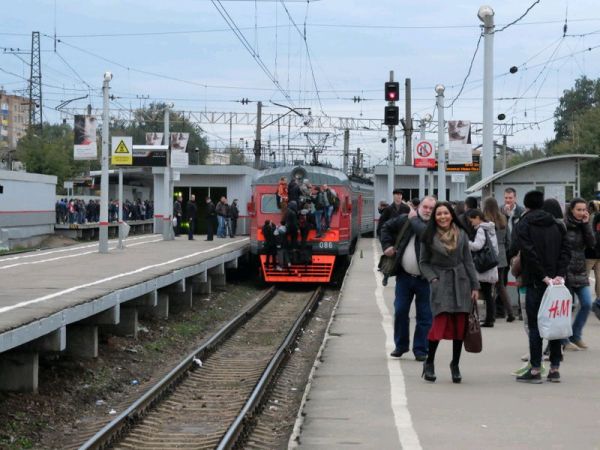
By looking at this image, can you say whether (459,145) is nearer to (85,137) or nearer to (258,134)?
(85,137)

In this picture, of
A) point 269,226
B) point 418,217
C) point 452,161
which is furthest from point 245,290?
point 418,217

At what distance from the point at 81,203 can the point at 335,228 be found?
1335 inches

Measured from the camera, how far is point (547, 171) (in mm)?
19375

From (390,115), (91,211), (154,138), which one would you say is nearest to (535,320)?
(390,115)

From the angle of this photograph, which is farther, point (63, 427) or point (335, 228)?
point (335, 228)

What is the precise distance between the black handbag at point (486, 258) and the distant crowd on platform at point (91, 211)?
138ft

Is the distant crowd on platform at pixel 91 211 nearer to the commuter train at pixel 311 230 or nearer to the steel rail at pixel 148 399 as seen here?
the commuter train at pixel 311 230

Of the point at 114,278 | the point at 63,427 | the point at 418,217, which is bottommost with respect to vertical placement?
the point at 63,427

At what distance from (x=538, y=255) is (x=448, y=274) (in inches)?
34.3

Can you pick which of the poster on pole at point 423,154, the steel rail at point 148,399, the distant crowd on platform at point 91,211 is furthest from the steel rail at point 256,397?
the distant crowd on platform at point 91,211

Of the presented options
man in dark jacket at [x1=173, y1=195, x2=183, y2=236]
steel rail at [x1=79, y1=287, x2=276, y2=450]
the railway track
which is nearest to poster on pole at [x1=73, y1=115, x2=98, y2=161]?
the railway track

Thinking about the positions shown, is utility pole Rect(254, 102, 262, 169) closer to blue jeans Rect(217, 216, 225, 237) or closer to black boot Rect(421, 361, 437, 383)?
blue jeans Rect(217, 216, 225, 237)

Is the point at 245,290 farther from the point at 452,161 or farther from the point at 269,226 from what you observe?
the point at 452,161

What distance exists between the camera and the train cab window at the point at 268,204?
2682 cm
